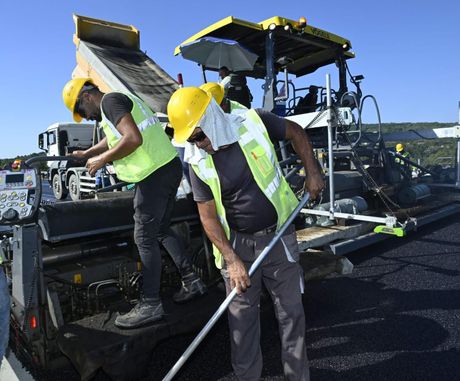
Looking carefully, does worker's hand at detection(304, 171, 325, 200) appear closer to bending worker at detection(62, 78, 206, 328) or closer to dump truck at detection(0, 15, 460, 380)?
bending worker at detection(62, 78, 206, 328)

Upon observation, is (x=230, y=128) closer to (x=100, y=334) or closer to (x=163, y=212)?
(x=163, y=212)

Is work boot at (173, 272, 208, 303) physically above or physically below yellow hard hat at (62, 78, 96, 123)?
below

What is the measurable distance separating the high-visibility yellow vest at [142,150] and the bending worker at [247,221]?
0.47 metres

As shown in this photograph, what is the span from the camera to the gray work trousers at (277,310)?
2105 millimetres

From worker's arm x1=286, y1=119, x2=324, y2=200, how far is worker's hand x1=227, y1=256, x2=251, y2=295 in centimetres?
64

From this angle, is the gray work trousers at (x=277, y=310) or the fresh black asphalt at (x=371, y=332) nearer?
the gray work trousers at (x=277, y=310)

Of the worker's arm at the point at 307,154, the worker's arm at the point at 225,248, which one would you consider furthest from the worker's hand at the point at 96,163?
the worker's arm at the point at 307,154

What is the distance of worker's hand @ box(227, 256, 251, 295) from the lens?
1993 millimetres

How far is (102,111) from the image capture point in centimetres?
243

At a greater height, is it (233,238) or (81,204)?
(81,204)

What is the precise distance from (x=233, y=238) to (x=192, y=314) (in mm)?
709

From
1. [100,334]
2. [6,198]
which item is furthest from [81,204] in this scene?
[100,334]

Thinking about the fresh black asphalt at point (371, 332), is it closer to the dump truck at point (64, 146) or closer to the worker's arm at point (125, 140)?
the worker's arm at point (125, 140)

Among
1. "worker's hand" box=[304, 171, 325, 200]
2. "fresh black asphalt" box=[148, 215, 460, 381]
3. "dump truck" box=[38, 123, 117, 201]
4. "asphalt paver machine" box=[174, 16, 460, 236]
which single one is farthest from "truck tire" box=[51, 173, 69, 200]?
"worker's hand" box=[304, 171, 325, 200]
